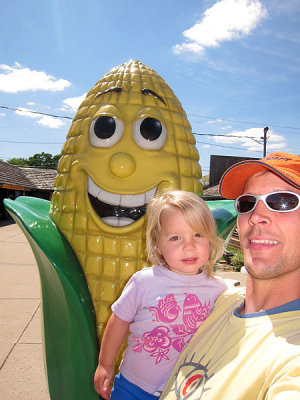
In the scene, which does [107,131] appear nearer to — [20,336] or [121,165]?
[121,165]

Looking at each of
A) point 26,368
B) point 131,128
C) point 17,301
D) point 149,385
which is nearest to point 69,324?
point 149,385

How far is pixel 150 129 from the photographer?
1761 millimetres

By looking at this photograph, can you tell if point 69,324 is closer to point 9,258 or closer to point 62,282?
point 62,282

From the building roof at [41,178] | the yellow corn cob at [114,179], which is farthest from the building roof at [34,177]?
the yellow corn cob at [114,179]

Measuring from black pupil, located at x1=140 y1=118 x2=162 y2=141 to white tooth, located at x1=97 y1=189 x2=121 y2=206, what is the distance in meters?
0.34

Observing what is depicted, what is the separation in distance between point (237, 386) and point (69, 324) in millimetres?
1000

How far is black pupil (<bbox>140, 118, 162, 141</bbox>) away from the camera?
5.77ft

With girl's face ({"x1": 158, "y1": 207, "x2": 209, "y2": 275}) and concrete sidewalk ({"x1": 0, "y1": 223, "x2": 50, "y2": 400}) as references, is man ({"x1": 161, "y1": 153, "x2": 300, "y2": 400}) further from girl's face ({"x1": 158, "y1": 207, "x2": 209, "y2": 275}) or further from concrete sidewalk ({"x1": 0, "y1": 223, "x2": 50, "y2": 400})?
concrete sidewalk ({"x1": 0, "y1": 223, "x2": 50, "y2": 400})

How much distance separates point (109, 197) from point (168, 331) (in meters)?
0.76

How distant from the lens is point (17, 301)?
4.30 meters

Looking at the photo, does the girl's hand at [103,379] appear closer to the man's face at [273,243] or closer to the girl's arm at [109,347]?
the girl's arm at [109,347]

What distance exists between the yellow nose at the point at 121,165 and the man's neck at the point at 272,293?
2.90 feet

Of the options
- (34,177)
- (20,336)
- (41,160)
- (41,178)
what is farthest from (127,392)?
(41,160)

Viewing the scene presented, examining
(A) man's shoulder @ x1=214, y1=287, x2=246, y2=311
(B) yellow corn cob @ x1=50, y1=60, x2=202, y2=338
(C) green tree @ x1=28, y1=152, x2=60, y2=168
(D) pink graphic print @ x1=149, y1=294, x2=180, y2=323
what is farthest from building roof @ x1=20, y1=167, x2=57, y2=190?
(C) green tree @ x1=28, y1=152, x2=60, y2=168
